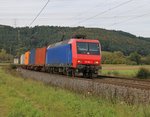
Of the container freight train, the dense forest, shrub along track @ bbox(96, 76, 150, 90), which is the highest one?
the dense forest

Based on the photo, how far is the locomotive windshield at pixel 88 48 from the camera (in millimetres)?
31631

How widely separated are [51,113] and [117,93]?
3.87m

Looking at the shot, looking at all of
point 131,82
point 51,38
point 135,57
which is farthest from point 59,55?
point 135,57

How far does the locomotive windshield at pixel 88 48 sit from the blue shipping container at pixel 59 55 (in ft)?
3.28

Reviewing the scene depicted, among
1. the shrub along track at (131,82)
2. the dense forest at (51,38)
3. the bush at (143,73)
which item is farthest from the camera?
the dense forest at (51,38)

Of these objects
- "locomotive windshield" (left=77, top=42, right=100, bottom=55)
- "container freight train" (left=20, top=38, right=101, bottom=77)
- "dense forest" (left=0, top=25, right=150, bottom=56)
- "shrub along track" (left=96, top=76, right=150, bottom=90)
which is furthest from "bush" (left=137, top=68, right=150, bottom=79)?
"dense forest" (left=0, top=25, right=150, bottom=56)

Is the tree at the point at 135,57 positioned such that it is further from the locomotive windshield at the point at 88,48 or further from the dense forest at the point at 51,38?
the locomotive windshield at the point at 88,48

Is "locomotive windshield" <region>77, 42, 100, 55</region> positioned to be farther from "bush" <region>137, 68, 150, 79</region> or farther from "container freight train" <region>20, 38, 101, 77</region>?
"bush" <region>137, 68, 150, 79</region>

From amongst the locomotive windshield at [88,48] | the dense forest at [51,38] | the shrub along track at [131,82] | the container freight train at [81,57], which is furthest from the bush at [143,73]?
the dense forest at [51,38]

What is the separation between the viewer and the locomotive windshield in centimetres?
3163

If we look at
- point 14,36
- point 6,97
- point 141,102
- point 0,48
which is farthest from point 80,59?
point 0,48

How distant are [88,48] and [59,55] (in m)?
5.67

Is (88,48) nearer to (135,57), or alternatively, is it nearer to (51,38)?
(51,38)

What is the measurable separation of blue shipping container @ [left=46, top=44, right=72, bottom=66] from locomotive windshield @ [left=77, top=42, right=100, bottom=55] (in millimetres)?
999
